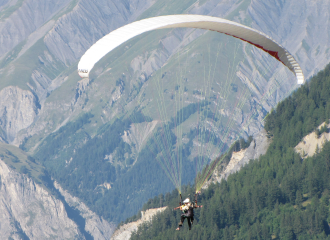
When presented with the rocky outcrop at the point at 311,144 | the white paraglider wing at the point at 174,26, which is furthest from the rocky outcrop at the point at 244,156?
the white paraglider wing at the point at 174,26

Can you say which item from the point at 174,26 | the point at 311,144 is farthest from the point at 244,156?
the point at 174,26

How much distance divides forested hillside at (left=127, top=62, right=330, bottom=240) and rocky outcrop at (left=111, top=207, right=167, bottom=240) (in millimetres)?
3831

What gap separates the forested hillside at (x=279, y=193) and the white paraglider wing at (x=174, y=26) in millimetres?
83672

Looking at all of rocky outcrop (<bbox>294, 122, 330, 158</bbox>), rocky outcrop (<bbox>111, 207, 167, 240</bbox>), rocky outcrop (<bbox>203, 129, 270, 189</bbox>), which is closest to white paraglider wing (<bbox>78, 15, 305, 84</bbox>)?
rocky outcrop (<bbox>294, 122, 330, 158</bbox>)

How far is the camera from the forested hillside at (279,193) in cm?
14938

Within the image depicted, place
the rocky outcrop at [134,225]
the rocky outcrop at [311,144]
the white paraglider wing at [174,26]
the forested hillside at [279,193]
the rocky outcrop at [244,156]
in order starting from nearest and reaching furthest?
the white paraglider wing at [174,26] → the forested hillside at [279,193] → the rocky outcrop at [311,144] → the rocky outcrop at [244,156] → the rocky outcrop at [134,225]

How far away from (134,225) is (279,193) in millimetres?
43601

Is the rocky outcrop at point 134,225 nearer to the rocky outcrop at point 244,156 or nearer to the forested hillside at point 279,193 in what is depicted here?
the forested hillside at point 279,193

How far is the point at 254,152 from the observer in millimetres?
181625

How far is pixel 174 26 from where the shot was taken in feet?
205

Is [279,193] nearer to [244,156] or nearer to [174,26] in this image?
[244,156]

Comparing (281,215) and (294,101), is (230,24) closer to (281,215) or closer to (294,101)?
(281,215)

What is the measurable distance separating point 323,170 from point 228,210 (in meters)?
25.1

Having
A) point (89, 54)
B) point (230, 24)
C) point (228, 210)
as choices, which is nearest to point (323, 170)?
point (228, 210)
